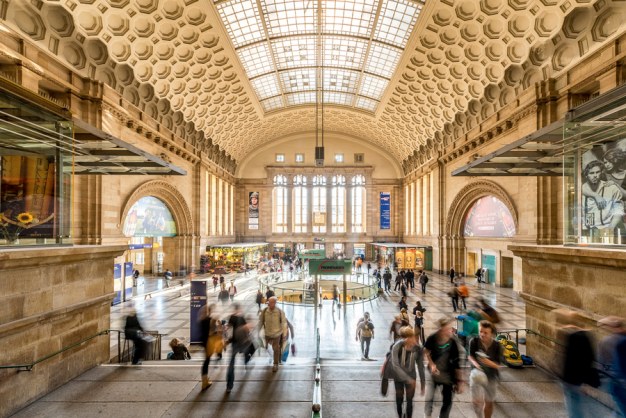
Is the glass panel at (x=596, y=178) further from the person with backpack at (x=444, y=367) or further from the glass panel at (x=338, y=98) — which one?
the glass panel at (x=338, y=98)

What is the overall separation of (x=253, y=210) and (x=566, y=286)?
38.4 m

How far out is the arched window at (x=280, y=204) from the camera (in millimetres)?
42938

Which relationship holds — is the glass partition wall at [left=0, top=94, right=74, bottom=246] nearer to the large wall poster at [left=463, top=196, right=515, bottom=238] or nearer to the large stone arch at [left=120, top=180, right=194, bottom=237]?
the large stone arch at [left=120, top=180, right=194, bottom=237]

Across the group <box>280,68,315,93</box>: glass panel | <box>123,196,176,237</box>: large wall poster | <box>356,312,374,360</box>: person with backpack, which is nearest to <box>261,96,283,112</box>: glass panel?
<box>280,68,315,93</box>: glass panel

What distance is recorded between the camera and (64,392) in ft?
16.1

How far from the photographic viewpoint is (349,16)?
2278 centimetres

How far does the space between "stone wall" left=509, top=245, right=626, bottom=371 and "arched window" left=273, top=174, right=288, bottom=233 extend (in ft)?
122

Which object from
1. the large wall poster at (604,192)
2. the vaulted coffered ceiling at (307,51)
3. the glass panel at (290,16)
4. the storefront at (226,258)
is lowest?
the storefront at (226,258)

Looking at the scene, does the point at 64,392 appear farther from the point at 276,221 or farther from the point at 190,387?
the point at 276,221

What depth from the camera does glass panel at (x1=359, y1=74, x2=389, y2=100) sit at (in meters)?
29.8

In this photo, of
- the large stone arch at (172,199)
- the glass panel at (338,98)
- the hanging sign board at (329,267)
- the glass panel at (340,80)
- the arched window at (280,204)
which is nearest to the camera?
the hanging sign board at (329,267)

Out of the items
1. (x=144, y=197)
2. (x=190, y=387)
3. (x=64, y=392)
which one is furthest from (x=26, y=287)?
(x=144, y=197)

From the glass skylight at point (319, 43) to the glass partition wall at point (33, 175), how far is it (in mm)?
16647

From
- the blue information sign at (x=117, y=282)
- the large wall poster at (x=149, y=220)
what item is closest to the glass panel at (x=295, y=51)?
the large wall poster at (x=149, y=220)
